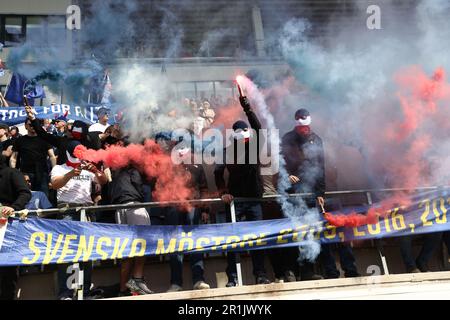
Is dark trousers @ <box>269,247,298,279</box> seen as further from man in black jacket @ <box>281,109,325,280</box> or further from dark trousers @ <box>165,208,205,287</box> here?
dark trousers @ <box>165,208,205,287</box>

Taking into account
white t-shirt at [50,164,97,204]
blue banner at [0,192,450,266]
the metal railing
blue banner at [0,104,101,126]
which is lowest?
blue banner at [0,192,450,266]

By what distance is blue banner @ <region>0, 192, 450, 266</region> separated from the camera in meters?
7.09

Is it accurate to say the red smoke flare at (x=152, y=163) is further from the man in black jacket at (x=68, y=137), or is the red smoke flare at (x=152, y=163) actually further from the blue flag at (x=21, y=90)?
the blue flag at (x=21, y=90)

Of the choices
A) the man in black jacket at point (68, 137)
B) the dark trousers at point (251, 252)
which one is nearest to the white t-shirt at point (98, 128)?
A: the man in black jacket at point (68, 137)

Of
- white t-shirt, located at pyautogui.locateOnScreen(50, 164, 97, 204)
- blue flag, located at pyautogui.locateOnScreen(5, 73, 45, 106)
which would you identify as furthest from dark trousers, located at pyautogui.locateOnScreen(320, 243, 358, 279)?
blue flag, located at pyautogui.locateOnScreen(5, 73, 45, 106)

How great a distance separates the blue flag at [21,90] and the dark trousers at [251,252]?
4859mm

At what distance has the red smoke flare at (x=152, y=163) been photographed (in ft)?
25.5

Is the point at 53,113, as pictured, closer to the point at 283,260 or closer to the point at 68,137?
the point at 68,137

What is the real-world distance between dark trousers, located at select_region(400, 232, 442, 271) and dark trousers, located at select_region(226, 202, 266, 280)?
203 cm

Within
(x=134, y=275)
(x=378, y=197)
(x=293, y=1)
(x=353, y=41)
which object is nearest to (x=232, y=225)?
(x=134, y=275)

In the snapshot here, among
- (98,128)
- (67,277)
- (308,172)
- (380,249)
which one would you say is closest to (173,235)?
(67,277)

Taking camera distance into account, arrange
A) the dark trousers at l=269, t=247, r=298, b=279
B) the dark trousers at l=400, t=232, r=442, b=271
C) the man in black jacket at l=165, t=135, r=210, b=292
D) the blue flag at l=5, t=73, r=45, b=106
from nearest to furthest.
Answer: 1. the man in black jacket at l=165, t=135, r=210, b=292
2. the dark trousers at l=269, t=247, r=298, b=279
3. the dark trousers at l=400, t=232, r=442, b=271
4. the blue flag at l=5, t=73, r=45, b=106

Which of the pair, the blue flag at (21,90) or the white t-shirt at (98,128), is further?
the blue flag at (21,90)

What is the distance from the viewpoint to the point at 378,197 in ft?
26.9
